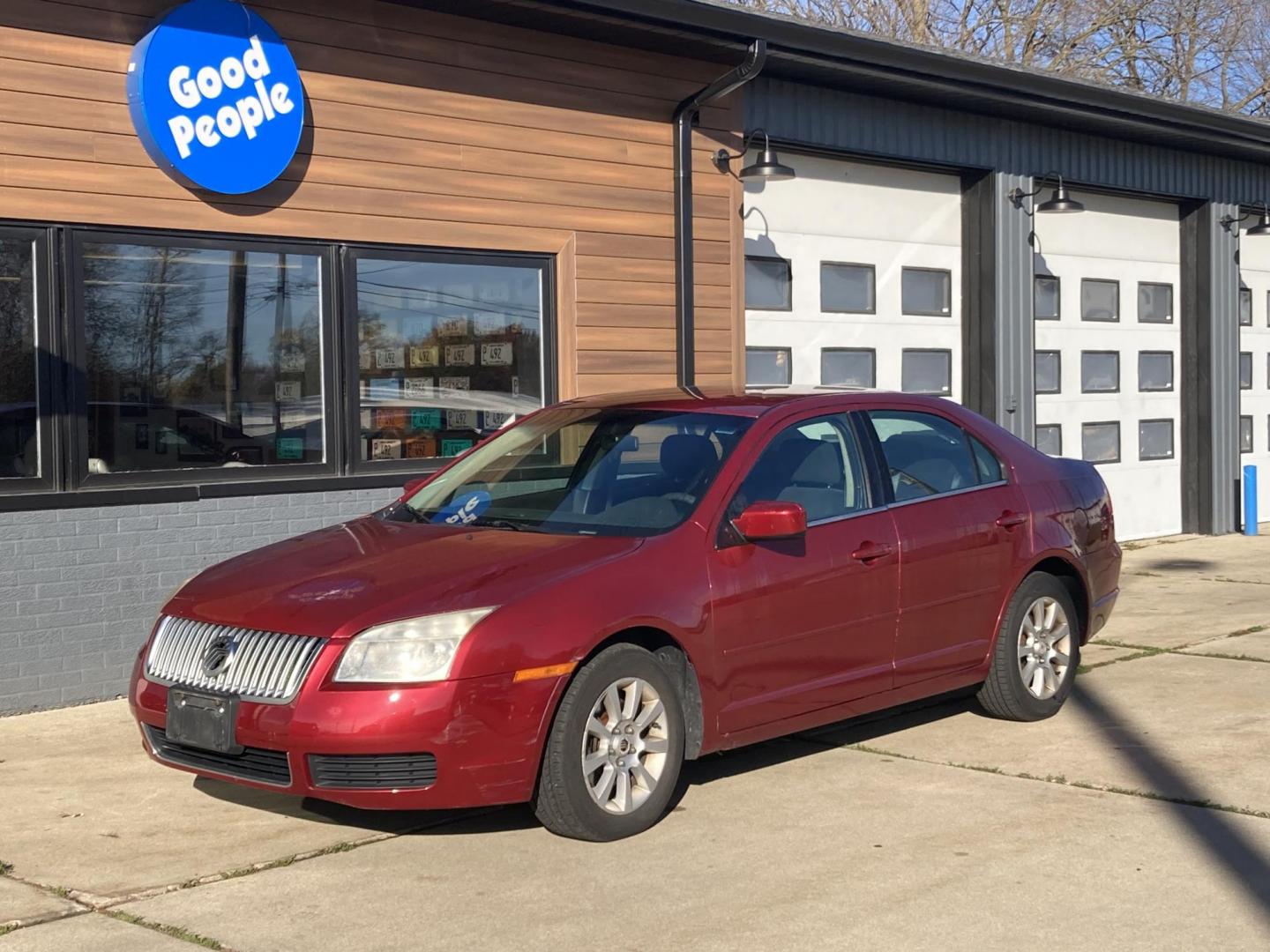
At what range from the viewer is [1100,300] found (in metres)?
14.8

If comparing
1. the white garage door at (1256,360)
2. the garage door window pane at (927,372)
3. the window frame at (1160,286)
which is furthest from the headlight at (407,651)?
the white garage door at (1256,360)

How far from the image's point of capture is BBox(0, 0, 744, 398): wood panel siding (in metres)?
8.07

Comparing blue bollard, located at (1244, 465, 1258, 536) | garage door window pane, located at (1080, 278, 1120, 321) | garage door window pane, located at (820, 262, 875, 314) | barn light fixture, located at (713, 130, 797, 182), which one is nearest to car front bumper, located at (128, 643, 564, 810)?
barn light fixture, located at (713, 130, 797, 182)

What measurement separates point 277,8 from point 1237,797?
643 centimetres

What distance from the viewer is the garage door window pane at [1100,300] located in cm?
1463

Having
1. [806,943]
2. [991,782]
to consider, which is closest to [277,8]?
[991,782]

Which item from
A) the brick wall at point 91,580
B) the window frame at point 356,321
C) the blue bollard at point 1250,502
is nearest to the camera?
the brick wall at point 91,580

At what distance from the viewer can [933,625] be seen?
6.73m

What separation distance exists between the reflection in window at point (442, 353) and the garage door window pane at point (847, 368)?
A: 9.99 feet

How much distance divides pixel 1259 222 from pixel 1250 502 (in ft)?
9.51

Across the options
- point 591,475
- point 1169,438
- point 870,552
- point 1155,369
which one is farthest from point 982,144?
point 591,475

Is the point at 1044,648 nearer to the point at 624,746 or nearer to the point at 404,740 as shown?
the point at 624,746

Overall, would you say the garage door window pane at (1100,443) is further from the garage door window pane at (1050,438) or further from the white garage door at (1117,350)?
the garage door window pane at (1050,438)

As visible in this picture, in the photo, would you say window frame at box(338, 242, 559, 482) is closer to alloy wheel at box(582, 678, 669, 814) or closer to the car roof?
the car roof
